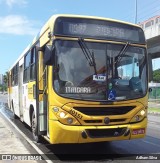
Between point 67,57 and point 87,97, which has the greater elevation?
point 67,57

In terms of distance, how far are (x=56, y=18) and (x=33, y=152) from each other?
11.6 ft

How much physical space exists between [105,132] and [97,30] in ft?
8.15

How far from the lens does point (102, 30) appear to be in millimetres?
9297

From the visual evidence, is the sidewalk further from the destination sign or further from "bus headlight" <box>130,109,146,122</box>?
the destination sign

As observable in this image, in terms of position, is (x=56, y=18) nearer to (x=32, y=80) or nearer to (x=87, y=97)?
(x=87, y=97)

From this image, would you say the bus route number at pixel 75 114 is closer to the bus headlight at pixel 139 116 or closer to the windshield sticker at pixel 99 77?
the windshield sticker at pixel 99 77

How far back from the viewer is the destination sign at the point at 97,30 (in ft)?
29.4

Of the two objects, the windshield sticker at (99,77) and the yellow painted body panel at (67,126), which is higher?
the windshield sticker at (99,77)

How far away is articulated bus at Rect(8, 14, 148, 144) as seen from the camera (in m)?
8.55

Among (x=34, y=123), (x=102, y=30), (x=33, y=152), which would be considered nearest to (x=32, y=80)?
(x=34, y=123)

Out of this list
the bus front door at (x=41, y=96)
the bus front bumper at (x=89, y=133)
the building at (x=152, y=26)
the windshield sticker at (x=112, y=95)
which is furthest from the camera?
the building at (x=152, y=26)

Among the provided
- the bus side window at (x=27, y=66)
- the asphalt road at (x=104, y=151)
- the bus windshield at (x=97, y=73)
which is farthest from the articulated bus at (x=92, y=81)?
the bus side window at (x=27, y=66)

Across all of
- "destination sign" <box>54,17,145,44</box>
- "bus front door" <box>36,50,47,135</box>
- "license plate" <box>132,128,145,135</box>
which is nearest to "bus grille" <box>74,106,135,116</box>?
"license plate" <box>132,128,145,135</box>

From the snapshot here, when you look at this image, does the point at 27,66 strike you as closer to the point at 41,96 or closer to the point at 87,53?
the point at 41,96
